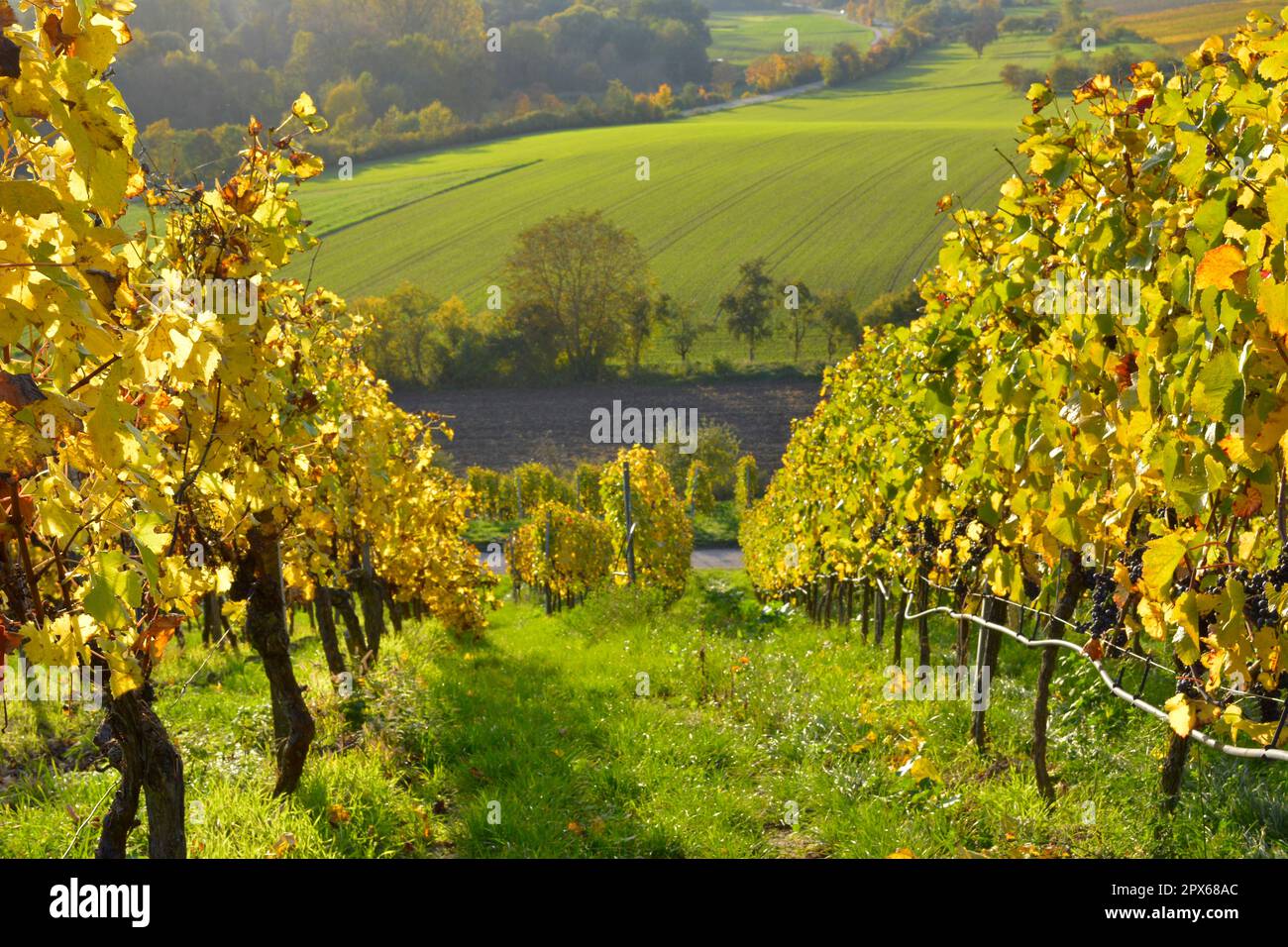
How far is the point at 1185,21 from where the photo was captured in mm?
52875

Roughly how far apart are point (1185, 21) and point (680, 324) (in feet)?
111

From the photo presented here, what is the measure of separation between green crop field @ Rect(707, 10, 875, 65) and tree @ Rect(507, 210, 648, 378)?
160 feet

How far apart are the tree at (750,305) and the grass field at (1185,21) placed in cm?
2250

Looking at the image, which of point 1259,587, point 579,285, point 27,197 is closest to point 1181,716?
point 1259,587

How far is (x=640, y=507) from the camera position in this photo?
1917cm

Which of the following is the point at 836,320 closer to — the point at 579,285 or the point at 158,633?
the point at 579,285

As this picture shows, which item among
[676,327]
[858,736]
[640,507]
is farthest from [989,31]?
[858,736]

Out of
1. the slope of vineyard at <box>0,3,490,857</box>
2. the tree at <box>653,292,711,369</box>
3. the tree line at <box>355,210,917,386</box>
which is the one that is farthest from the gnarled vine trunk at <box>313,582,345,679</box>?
the tree at <box>653,292,711,369</box>

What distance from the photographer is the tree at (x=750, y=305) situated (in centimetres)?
5034

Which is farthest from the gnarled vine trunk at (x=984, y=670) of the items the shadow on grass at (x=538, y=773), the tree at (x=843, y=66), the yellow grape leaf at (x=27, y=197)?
the tree at (x=843, y=66)

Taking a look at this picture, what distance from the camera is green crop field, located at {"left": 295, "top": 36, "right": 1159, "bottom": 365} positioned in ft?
173

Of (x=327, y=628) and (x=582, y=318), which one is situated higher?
(x=582, y=318)

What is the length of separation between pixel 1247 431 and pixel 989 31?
94488mm
